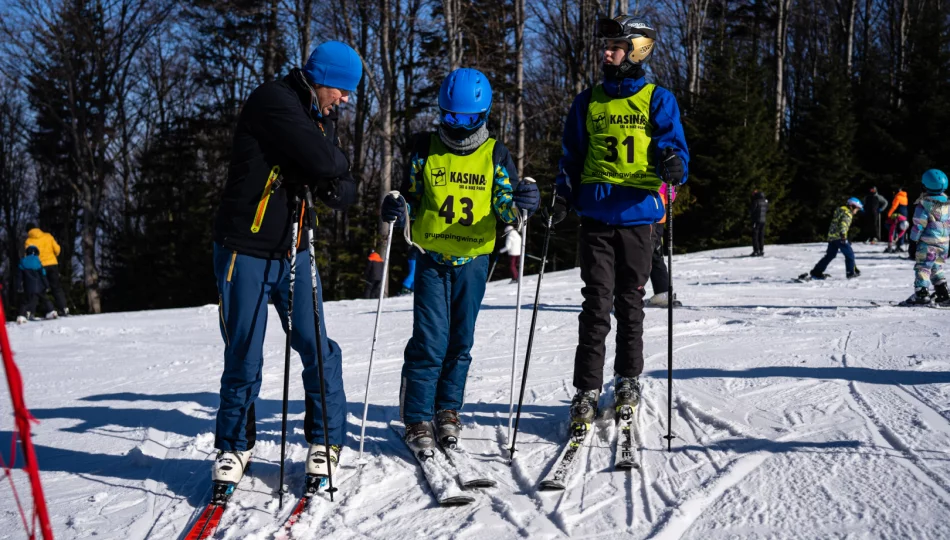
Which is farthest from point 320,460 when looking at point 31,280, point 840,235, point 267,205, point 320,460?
point 31,280

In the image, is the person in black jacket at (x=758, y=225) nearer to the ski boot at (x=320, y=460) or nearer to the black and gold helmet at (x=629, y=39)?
the black and gold helmet at (x=629, y=39)

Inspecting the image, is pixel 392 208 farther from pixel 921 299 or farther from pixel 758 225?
pixel 758 225

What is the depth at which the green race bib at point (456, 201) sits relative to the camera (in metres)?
3.94

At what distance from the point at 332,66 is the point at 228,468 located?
1920mm

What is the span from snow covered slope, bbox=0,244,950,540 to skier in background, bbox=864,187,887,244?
582 inches

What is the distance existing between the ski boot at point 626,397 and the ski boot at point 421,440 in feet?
3.43

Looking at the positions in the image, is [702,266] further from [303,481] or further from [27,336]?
[303,481]

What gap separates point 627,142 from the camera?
4.03 metres

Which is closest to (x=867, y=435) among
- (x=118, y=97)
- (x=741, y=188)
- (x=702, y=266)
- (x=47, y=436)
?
(x=47, y=436)

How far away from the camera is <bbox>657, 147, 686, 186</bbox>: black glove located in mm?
3803

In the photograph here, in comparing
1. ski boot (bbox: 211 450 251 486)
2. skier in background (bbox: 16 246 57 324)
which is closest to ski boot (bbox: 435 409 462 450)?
ski boot (bbox: 211 450 251 486)

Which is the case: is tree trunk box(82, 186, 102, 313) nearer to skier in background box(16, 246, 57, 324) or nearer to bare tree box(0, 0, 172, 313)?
bare tree box(0, 0, 172, 313)

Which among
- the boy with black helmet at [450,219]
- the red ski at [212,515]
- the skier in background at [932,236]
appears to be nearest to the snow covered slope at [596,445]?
the red ski at [212,515]

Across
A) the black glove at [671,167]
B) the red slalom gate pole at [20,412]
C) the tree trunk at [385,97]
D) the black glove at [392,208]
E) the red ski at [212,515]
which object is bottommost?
the red ski at [212,515]
